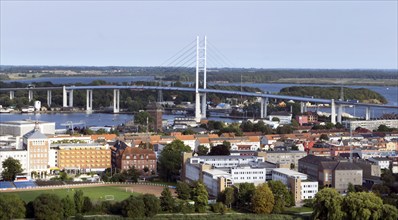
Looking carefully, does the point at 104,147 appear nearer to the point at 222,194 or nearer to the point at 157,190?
the point at 157,190

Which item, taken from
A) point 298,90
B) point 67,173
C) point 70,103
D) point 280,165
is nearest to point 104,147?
point 67,173

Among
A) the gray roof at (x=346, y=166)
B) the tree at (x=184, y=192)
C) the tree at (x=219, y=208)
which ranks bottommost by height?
the tree at (x=219, y=208)

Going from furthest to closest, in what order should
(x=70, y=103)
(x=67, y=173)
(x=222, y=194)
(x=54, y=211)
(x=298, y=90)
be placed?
1. (x=298, y=90)
2. (x=70, y=103)
3. (x=67, y=173)
4. (x=222, y=194)
5. (x=54, y=211)

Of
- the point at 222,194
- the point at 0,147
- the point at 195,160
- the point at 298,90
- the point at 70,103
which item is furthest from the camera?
the point at 298,90

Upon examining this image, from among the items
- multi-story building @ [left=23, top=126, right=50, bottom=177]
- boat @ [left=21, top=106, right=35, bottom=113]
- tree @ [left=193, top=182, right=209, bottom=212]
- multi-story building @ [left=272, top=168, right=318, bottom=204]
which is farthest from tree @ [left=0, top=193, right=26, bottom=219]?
boat @ [left=21, top=106, right=35, bottom=113]

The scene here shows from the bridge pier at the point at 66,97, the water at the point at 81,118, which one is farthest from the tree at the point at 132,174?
the bridge pier at the point at 66,97

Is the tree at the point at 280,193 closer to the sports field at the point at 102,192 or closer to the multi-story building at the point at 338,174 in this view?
the multi-story building at the point at 338,174
